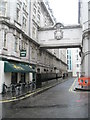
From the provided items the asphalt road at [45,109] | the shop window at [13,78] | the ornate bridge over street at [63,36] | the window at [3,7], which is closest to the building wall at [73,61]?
the ornate bridge over street at [63,36]

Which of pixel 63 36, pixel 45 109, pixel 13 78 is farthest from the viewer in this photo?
pixel 63 36

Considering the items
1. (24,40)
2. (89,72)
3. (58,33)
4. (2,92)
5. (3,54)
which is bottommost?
(2,92)

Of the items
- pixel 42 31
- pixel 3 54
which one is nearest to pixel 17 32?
pixel 3 54

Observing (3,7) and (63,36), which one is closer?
(3,7)

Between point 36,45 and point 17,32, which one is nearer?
point 17,32

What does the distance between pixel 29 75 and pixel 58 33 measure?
10.7m

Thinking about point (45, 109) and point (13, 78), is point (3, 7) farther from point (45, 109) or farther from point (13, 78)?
point (45, 109)

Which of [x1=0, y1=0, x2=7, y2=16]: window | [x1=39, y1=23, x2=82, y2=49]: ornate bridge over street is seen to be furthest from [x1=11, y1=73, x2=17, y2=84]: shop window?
[x1=39, y1=23, x2=82, y2=49]: ornate bridge over street

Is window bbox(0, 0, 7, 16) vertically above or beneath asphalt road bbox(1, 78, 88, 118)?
above

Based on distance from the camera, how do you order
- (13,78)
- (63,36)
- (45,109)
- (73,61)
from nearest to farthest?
1. (45,109)
2. (13,78)
3. (63,36)
4. (73,61)

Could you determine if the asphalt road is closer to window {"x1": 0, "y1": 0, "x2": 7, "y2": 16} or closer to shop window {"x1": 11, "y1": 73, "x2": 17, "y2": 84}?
shop window {"x1": 11, "y1": 73, "x2": 17, "y2": 84}

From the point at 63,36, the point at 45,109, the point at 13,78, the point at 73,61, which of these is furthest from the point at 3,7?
the point at 73,61

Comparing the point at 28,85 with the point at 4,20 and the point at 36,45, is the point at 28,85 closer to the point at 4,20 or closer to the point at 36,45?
the point at 4,20

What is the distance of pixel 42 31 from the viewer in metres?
36.3
